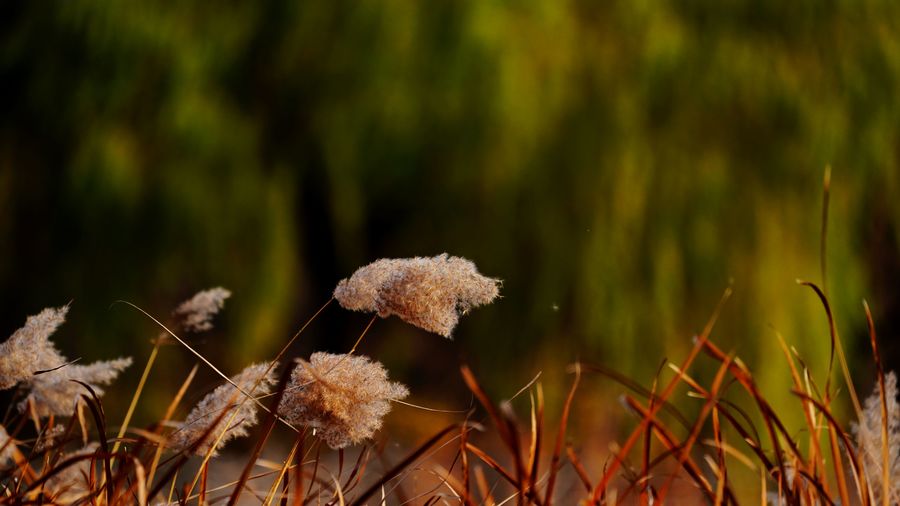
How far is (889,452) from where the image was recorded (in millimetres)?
835

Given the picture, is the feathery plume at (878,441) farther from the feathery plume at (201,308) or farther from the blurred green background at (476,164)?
the blurred green background at (476,164)

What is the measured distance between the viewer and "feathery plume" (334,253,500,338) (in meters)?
0.74

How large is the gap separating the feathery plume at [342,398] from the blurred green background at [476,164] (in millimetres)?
1742

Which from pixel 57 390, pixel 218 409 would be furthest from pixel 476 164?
pixel 218 409

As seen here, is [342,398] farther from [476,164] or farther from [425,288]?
[476,164]

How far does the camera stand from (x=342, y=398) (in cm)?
76

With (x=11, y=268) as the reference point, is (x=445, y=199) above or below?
above

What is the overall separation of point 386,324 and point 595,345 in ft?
1.93

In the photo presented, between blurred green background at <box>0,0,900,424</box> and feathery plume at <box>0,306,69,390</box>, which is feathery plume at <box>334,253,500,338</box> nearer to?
feathery plume at <box>0,306,69,390</box>

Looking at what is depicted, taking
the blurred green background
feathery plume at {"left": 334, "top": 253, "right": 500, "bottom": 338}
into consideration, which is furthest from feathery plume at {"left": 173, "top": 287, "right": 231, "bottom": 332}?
the blurred green background

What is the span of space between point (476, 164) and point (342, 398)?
1.80 m

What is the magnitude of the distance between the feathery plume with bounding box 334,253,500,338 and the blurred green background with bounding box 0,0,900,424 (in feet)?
5.77

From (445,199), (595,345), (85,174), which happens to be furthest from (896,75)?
(85,174)

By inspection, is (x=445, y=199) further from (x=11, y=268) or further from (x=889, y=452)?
(x=889, y=452)
